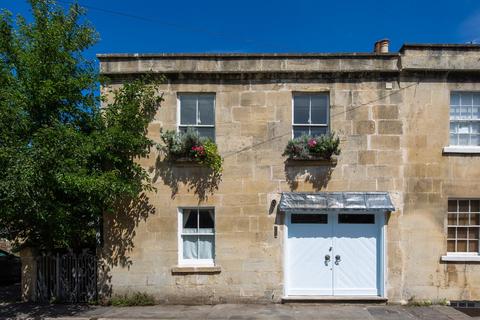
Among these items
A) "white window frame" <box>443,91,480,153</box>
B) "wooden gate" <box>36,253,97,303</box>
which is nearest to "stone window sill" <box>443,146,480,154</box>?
"white window frame" <box>443,91,480,153</box>

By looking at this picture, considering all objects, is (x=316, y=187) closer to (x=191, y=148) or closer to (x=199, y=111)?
(x=191, y=148)

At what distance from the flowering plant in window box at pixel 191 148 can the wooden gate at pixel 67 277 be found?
369 centimetres

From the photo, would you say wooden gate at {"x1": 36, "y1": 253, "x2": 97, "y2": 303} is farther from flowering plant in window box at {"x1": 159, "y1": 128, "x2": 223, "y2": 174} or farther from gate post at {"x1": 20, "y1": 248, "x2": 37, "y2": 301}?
flowering plant in window box at {"x1": 159, "y1": 128, "x2": 223, "y2": 174}

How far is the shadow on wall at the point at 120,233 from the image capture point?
1055cm

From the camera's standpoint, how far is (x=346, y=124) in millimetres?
10570

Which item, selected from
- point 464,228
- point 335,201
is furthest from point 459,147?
point 335,201

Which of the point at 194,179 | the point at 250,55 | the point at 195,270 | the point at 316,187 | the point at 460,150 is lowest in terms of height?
the point at 195,270

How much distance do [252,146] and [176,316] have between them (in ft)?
15.5

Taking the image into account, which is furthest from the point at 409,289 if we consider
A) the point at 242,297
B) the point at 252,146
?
the point at 252,146

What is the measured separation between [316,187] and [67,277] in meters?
7.26

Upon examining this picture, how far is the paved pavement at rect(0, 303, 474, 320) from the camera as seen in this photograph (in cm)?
920

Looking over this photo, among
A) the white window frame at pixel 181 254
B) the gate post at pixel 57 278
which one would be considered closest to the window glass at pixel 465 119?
the white window frame at pixel 181 254

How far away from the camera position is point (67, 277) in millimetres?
10594

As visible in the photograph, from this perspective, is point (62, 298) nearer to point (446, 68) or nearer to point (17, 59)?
point (17, 59)
